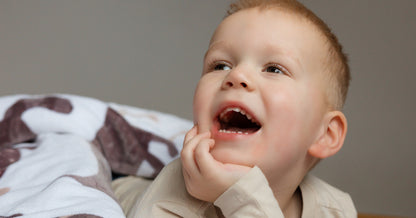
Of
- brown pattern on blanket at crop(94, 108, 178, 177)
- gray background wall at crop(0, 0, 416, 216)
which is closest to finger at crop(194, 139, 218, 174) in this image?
brown pattern on blanket at crop(94, 108, 178, 177)

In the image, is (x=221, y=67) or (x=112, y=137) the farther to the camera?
(x=112, y=137)

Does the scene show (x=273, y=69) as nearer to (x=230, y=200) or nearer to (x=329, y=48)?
(x=329, y=48)

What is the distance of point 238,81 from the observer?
33.8 inches

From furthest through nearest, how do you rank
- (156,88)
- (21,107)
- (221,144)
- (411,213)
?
(156,88) < (411,213) < (21,107) < (221,144)

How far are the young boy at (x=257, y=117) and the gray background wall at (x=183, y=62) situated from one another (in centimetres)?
97

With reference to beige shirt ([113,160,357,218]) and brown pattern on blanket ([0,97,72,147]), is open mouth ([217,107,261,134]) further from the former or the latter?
brown pattern on blanket ([0,97,72,147])

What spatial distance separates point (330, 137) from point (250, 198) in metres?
0.27

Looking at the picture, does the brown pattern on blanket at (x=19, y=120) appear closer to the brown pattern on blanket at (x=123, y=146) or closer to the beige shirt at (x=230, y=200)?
the brown pattern on blanket at (x=123, y=146)

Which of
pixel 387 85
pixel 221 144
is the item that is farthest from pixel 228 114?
pixel 387 85

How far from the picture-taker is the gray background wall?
6.26 ft

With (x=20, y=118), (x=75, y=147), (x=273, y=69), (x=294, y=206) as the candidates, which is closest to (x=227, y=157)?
(x=273, y=69)

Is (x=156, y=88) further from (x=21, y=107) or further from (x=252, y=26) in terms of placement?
(x=252, y=26)

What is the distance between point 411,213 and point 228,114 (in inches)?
48.5

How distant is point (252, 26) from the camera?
0.93 m
